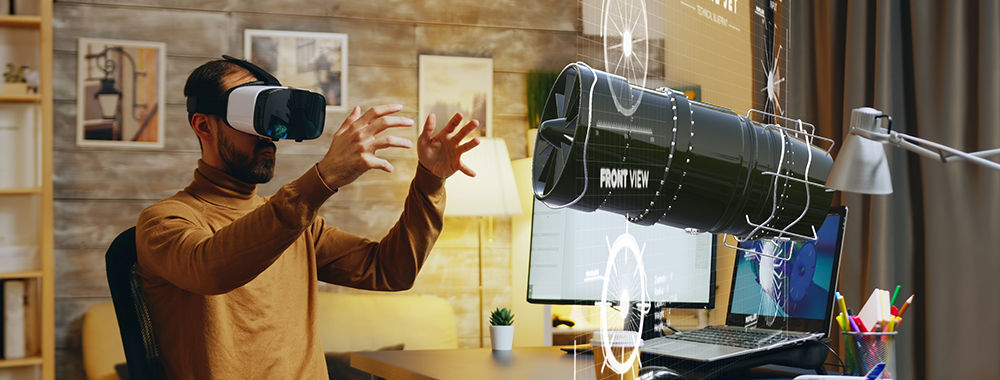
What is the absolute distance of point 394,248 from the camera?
4.66ft

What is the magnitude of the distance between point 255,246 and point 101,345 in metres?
1.83

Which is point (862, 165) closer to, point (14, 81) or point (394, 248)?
point (394, 248)

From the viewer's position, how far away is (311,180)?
1038 millimetres

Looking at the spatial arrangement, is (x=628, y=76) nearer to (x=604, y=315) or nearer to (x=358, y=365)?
(x=604, y=315)

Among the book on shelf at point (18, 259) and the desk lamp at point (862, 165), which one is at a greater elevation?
the desk lamp at point (862, 165)

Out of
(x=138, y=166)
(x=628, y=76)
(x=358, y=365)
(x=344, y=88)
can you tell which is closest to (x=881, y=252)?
(x=358, y=365)

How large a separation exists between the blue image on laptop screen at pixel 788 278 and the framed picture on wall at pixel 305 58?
1.95 meters

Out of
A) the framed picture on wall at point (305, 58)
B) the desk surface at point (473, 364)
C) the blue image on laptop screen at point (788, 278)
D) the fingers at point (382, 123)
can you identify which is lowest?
the desk surface at point (473, 364)

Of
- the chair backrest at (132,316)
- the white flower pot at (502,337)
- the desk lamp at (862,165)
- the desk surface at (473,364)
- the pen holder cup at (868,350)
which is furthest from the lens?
the white flower pot at (502,337)

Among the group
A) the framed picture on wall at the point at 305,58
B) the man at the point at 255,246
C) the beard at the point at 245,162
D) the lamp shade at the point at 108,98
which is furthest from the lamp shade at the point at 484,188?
the beard at the point at 245,162

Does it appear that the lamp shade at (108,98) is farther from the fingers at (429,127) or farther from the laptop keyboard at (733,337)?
the laptop keyboard at (733,337)

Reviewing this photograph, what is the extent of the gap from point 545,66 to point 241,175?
82.3 inches

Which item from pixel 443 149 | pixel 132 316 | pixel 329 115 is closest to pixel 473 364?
pixel 443 149

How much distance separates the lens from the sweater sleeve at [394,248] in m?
1.33
